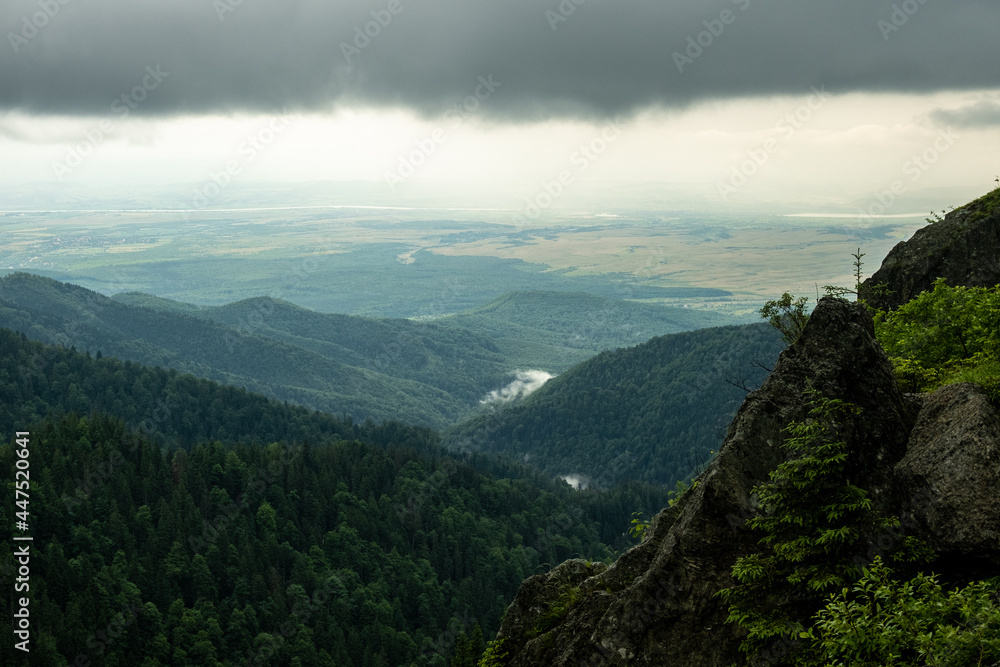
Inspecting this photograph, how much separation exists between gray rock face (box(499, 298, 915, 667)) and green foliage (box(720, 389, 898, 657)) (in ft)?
2.17

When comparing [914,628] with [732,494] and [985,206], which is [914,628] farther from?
[985,206]

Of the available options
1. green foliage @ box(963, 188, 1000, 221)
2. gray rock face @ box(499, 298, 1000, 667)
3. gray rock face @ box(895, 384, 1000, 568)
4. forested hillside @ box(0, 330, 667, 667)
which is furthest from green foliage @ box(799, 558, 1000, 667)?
forested hillside @ box(0, 330, 667, 667)


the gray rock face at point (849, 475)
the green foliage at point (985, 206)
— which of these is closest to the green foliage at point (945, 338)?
the gray rock face at point (849, 475)

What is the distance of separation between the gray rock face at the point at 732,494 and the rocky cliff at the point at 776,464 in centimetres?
3

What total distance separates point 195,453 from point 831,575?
17988cm

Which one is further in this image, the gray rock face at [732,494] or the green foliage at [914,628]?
the gray rock face at [732,494]

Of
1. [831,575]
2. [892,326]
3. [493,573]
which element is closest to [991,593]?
[831,575]

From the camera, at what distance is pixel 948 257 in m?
46.1

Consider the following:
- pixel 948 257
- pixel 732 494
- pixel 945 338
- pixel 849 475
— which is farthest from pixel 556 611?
pixel 948 257

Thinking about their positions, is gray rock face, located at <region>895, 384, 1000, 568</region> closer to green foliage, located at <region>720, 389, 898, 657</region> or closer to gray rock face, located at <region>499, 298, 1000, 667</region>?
gray rock face, located at <region>499, 298, 1000, 667</region>

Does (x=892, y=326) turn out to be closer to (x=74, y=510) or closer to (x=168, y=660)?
(x=168, y=660)

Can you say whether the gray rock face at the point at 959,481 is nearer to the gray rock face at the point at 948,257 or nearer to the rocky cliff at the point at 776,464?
the rocky cliff at the point at 776,464

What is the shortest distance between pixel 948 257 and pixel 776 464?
95.8 ft

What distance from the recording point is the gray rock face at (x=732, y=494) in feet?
72.8
